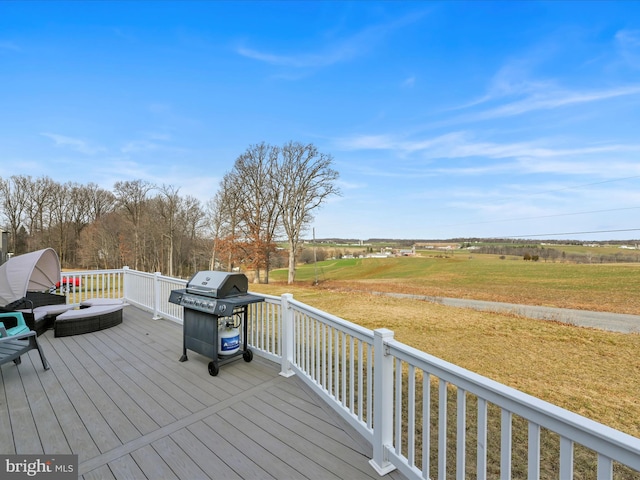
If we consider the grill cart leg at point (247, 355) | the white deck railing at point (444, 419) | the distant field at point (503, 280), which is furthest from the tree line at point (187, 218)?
the white deck railing at point (444, 419)

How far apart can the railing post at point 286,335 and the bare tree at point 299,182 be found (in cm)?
1841

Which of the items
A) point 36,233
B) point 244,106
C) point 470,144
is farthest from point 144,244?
point 470,144

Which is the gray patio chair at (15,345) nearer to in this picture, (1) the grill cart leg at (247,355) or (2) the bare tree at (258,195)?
(1) the grill cart leg at (247,355)

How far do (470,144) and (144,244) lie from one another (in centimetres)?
2530

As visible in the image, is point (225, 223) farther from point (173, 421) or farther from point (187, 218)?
point (173, 421)

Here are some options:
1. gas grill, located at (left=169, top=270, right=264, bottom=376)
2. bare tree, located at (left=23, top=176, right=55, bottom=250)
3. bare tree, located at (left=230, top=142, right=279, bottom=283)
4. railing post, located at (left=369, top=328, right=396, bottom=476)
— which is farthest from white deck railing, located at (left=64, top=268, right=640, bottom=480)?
bare tree, located at (left=23, top=176, right=55, bottom=250)

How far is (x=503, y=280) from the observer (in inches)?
833

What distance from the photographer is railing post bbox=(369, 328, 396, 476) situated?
1.87 m

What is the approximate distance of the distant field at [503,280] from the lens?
15.2 metres

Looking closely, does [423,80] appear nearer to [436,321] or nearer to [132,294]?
[436,321]

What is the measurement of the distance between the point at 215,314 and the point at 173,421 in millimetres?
1037

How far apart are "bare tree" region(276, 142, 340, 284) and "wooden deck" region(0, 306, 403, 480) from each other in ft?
60.1

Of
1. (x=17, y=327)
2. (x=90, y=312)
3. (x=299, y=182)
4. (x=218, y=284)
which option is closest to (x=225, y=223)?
(x=299, y=182)

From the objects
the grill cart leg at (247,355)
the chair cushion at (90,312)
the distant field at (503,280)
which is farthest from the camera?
the distant field at (503,280)
